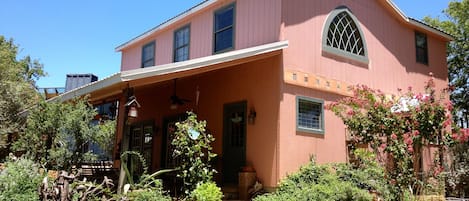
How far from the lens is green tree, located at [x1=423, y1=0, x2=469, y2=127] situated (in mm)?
18156

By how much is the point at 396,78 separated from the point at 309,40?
4.11 metres

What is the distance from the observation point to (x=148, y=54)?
15250mm

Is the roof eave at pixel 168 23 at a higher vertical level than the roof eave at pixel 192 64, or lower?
higher

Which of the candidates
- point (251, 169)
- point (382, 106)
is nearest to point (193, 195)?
point (251, 169)

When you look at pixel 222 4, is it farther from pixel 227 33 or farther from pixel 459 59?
pixel 459 59

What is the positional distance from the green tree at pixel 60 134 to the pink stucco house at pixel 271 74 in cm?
72

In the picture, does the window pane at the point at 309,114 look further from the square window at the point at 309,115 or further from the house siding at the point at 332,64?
the house siding at the point at 332,64

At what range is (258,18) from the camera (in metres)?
10.0

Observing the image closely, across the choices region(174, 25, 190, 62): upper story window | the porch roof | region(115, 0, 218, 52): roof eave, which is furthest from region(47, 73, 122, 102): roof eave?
region(115, 0, 218, 52): roof eave

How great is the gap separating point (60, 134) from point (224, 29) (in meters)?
5.25

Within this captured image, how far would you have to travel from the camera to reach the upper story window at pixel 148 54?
1485 centimetres

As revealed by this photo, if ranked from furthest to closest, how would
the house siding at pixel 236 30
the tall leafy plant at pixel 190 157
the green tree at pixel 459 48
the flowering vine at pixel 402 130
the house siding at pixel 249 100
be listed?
the green tree at pixel 459 48, the house siding at pixel 236 30, the house siding at pixel 249 100, the tall leafy plant at pixel 190 157, the flowering vine at pixel 402 130

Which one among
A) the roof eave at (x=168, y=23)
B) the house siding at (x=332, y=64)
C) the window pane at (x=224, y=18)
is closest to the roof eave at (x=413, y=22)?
the house siding at (x=332, y=64)

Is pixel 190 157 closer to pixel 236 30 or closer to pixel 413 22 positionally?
pixel 236 30
